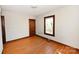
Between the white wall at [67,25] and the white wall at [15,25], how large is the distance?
2.60 m

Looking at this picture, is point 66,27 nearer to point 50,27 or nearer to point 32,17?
point 50,27

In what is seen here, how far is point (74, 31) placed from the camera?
302 cm

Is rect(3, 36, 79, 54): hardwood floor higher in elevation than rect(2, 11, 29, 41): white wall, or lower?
lower

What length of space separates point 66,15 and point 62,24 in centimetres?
52

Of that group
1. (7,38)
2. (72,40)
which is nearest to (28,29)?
(7,38)

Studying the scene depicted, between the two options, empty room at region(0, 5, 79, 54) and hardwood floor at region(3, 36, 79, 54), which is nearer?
hardwood floor at region(3, 36, 79, 54)

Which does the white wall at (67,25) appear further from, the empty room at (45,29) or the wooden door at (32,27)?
the wooden door at (32,27)

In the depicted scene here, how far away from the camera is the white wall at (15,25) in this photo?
13.9 feet

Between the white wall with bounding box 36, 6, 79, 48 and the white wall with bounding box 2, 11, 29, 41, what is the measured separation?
2.60 meters

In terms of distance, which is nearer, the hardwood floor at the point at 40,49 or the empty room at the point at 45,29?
the hardwood floor at the point at 40,49

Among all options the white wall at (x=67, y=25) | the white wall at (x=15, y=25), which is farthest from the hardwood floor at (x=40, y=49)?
the white wall at (x=15, y=25)

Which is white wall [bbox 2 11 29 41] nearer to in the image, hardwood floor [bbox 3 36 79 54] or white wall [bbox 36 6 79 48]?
hardwood floor [bbox 3 36 79 54]

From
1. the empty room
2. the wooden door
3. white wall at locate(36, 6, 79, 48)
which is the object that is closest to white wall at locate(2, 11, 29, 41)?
the empty room

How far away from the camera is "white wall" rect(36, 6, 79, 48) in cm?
294
